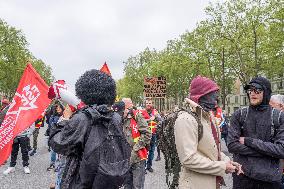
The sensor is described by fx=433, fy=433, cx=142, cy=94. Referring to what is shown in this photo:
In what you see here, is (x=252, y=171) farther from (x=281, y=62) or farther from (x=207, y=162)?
(x=281, y=62)

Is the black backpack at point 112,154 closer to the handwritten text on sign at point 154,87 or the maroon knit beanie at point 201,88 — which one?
the maroon knit beanie at point 201,88

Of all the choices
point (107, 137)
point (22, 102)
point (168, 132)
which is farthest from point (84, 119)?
point (22, 102)

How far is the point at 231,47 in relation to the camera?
39781 mm

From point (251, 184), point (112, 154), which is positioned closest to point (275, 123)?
point (251, 184)

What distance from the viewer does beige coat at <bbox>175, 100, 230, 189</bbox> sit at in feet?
11.1

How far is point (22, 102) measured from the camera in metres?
6.00

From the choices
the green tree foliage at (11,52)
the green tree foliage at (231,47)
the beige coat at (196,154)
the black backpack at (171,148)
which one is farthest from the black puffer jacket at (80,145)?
the green tree foliage at (11,52)

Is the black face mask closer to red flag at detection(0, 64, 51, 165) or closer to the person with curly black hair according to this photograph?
the person with curly black hair

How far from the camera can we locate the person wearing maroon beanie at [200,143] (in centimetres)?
340

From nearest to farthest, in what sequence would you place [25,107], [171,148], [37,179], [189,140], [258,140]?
1. [189,140]
2. [171,148]
3. [258,140]
4. [25,107]
5. [37,179]

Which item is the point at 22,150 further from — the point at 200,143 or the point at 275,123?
the point at 200,143

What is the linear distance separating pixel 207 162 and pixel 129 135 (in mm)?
3779

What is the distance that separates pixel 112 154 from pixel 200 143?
0.83 metres

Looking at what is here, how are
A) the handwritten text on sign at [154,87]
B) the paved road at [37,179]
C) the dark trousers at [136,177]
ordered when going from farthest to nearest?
1. the handwritten text on sign at [154,87]
2. the paved road at [37,179]
3. the dark trousers at [136,177]
